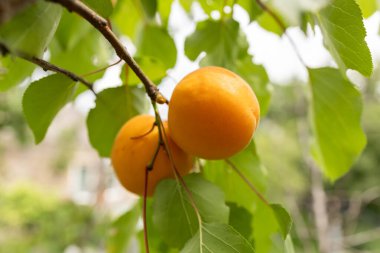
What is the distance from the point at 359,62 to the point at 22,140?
690cm

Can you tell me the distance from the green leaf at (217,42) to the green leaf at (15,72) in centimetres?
23

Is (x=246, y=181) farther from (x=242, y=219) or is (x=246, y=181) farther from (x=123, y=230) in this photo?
(x=123, y=230)

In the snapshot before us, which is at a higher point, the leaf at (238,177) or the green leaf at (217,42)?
the green leaf at (217,42)

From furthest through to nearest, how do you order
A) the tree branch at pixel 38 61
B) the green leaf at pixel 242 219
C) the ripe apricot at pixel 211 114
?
the green leaf at pixel 242 219 → the ripe apricot at pixel 211 114 → the tree branch at pixel 38 61

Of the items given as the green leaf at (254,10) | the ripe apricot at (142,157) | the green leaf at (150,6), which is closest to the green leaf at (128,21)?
the green leaf at (150,6)

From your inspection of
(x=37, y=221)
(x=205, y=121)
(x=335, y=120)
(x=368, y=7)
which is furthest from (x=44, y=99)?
(x=37, y=221)

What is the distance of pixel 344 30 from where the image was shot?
39cm

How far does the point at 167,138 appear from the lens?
0.45 metres

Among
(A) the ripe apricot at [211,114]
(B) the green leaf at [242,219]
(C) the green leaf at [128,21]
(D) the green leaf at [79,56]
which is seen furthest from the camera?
(C) the green leaf at [128,21]

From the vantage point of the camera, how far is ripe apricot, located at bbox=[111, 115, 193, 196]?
1.49 feet

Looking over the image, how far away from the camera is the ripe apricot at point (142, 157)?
0.45 meters

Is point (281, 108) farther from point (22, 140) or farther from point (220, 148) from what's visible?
point (220, 148)

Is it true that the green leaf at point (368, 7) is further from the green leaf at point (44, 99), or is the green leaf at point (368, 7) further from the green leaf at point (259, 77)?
the green leaf at point (44, 99)

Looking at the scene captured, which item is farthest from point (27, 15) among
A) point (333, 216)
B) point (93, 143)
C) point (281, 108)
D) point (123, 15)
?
point (281, 108)
